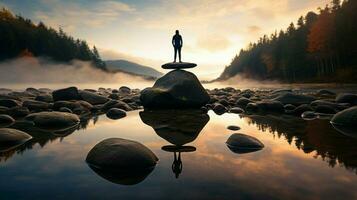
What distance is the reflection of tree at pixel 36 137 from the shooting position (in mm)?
4172

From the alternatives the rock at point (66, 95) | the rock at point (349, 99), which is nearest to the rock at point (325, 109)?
the rock at point (349, 99)

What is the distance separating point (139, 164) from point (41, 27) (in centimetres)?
8954

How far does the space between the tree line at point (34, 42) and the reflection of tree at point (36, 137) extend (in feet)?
254

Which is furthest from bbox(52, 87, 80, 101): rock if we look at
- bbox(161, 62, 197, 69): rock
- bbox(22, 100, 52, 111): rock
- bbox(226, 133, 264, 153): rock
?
bbox(226, 133, 264, 153): rock

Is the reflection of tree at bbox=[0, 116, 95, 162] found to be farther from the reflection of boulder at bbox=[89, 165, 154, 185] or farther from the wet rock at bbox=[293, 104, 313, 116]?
the wet rock at bbox=[293, 104, 313, 116]

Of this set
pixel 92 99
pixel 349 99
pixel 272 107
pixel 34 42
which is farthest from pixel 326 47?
pixel 34 42

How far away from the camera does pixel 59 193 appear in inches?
107

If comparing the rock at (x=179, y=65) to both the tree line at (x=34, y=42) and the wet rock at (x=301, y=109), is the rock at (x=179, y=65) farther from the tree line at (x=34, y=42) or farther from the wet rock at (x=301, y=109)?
the tree line at (x=34, y=42)

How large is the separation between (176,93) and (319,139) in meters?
6.56

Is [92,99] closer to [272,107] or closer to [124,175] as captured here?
[272,107]

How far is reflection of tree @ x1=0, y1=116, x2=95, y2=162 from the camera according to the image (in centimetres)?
417

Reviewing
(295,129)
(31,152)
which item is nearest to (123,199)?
(31,152)

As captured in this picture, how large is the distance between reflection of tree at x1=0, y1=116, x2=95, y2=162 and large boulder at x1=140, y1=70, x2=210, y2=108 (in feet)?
14.1

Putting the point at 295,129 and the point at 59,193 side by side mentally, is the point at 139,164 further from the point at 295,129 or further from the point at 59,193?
the point at 295,129
